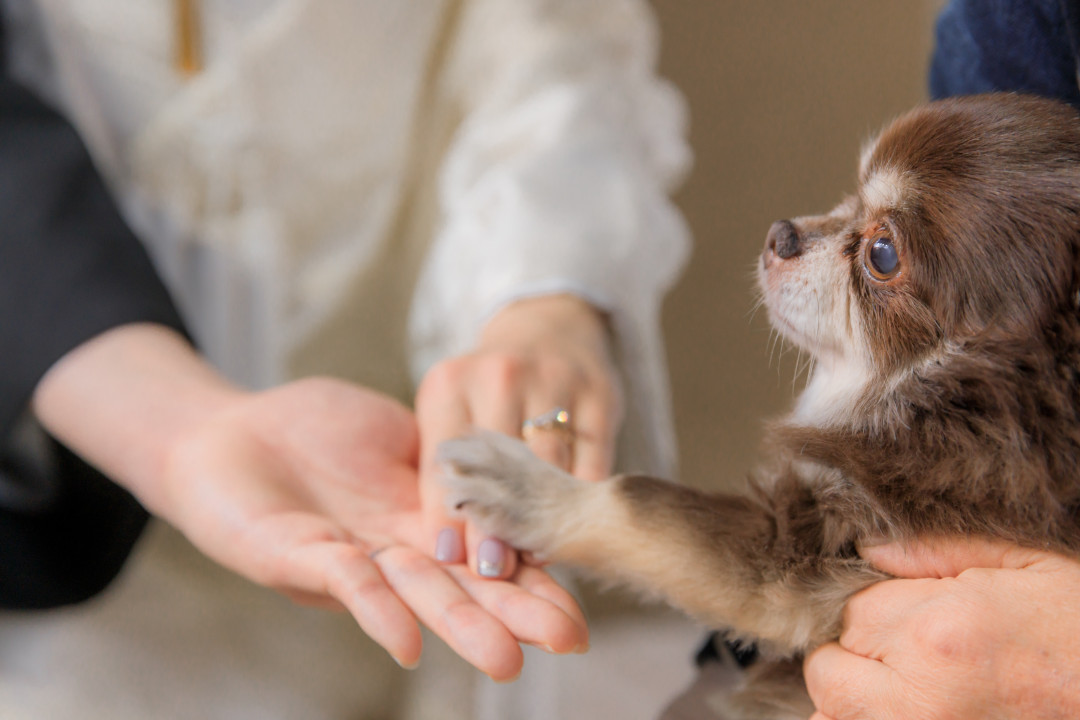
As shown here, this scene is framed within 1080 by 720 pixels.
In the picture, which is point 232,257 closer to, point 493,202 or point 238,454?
point 493,202

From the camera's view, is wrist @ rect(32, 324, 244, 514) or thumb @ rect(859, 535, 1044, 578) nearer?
thumb @ rect(859, 535, 1044, 578)

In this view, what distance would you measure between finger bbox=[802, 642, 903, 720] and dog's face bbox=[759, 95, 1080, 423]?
8.1 inches

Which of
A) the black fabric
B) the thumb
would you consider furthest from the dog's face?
the black fabric

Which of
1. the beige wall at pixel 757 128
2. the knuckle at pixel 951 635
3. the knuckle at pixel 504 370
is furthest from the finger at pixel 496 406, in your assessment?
the knuckle at pixel 951 635

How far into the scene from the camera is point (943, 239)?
0.52 m

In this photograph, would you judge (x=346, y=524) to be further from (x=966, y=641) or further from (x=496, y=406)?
(x=966, y=641)

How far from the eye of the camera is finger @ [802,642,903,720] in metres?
0.56

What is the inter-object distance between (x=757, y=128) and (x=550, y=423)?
0.42 meters

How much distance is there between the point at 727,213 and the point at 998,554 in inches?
23.5

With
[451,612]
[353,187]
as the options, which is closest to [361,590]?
[451,612]

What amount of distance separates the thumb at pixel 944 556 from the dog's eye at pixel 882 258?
7.4 inches

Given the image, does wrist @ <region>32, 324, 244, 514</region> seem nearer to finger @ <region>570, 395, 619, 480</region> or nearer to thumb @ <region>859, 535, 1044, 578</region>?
finger @ <region>570, 395, 619, 480</region>

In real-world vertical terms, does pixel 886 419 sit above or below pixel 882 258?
below

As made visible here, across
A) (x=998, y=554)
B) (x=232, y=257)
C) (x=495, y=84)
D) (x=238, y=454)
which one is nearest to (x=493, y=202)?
(x=495, y=84)
